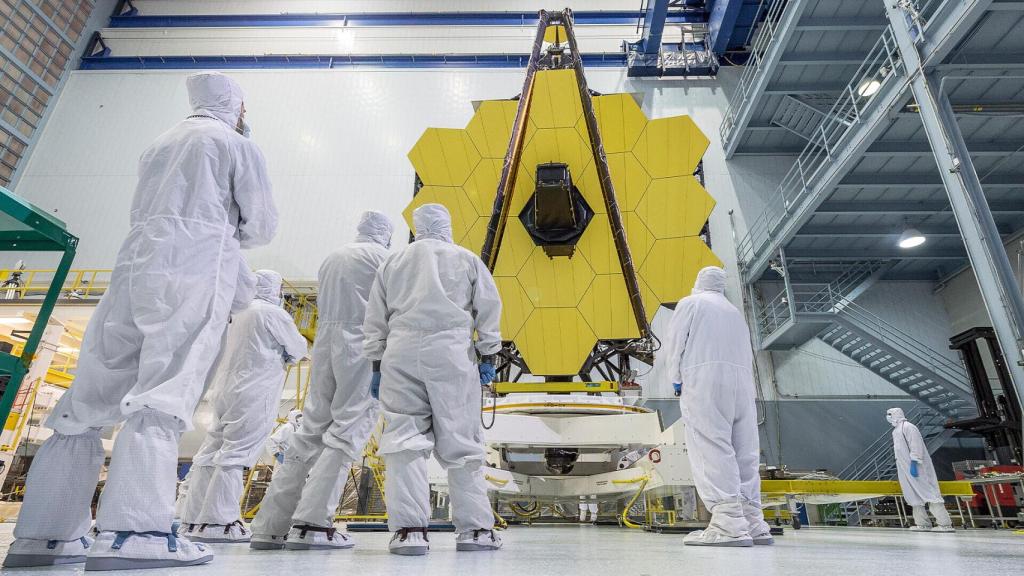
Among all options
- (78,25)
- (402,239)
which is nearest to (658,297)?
(402,239)

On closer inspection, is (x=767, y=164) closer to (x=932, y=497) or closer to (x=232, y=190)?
(x=932, y=497)

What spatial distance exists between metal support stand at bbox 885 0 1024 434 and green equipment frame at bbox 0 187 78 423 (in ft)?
23.3

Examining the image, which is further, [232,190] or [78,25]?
[78,25]

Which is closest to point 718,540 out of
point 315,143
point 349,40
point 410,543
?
point 410,543

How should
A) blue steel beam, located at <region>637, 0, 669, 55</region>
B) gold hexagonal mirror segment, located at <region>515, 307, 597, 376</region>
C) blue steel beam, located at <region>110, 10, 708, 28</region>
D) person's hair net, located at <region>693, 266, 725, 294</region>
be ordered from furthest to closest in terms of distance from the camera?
blue steel beam, located at <region>110, 10, 708, 28</region>, blue steel beam, located at <region>637, 0, 669, 55</region>, gold hexagonal mirror segment, located at <region>515, 307, 597, 376</region>, person's hair net, located at <region>693, 266, 725, 294</region>

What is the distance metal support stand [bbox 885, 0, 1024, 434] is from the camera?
16.9 ft

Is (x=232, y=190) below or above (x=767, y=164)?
below

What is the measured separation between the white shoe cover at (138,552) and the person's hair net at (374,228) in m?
1.91

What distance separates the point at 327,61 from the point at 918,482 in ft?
54.0

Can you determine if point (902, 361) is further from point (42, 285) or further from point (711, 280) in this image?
point (42, 285)

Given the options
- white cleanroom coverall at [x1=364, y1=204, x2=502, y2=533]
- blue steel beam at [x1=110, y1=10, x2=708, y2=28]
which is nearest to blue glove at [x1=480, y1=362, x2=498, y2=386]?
white cleanroom coverall at [x1=364, y1=204, x2=502, y2=533]

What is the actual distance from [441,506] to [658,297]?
12.0ft

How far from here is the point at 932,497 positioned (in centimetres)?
711

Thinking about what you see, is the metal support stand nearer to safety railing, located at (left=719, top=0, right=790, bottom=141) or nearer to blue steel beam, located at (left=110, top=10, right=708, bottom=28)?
safety railing, located at (left=719, top=0, right=790, bottom=141)
